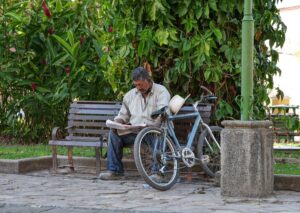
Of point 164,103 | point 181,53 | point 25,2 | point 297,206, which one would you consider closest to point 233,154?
point 297,206

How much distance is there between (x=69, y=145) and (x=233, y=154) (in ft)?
9.39

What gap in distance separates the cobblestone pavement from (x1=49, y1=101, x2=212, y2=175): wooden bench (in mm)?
534

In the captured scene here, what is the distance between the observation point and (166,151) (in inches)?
330

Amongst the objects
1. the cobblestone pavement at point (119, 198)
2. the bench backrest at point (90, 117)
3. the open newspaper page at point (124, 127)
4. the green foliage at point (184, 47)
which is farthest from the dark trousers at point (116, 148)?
the green foliage at point (184, 47)

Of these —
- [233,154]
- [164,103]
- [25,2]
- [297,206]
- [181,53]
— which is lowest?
[297,206]

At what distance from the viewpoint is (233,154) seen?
7.33 metres

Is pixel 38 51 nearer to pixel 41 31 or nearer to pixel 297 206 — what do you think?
pixel 41 31

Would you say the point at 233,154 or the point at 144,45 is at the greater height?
the point at 144,45

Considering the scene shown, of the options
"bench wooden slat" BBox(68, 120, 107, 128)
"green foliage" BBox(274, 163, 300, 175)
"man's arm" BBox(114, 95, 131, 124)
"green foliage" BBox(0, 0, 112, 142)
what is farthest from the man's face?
"green foliage" BBox(0, 0, 112, 142)

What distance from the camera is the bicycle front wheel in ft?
26.7

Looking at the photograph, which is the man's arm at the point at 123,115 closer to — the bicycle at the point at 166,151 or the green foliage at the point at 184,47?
the bicycle at the point at 166,151

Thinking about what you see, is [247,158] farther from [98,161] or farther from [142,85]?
[98,161]

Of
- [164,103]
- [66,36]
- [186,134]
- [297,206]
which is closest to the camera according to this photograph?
[297,206]

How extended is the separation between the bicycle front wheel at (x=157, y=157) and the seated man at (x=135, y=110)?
0.30 m
